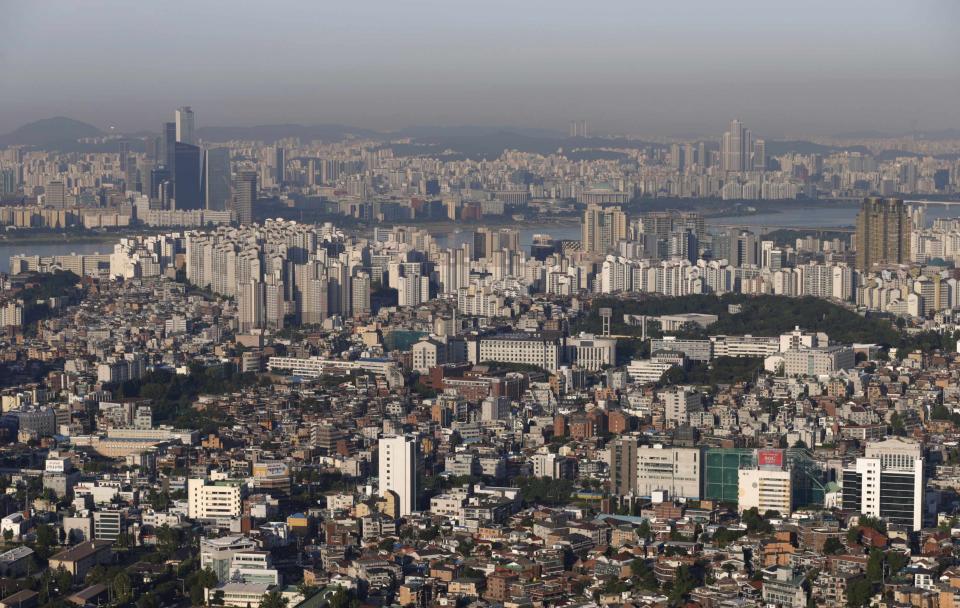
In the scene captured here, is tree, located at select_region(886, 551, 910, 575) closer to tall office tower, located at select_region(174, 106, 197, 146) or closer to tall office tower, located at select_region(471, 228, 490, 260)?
tall office tower, located at select_region(471, 228, 490, 260)

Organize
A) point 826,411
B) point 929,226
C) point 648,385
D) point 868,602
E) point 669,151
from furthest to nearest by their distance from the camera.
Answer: point 669,151, point 929,226, point 648,385, point 826,411, point 868,602

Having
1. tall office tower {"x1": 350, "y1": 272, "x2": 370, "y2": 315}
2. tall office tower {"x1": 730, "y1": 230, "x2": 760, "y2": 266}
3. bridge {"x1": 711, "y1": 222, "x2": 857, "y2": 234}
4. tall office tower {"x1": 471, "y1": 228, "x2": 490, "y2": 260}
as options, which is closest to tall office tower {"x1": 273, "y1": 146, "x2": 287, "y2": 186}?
bridge {"x1": 711, "y1": 222, "x2": 857, "y2": 234}

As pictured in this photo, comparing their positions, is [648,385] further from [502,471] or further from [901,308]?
[901,308]

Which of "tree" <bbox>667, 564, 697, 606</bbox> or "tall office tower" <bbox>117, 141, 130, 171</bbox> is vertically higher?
"tall office tower" <bbox>117, 141, 130, 171</bbox>

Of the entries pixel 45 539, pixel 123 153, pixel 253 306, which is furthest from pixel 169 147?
pixel 45 539

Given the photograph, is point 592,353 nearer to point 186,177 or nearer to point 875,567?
point 875,567

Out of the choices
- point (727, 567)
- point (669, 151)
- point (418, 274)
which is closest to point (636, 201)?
point (669, 151)

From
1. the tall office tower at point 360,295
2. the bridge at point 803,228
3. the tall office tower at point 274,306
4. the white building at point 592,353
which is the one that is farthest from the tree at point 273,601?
the bridge at point 803,228
